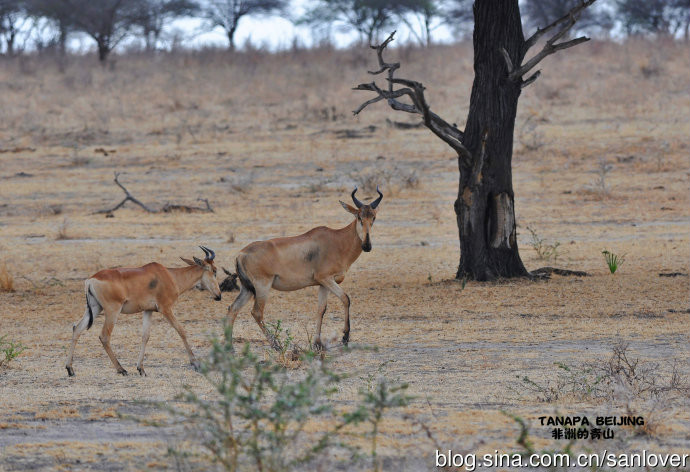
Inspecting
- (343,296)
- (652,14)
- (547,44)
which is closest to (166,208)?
(547,44)

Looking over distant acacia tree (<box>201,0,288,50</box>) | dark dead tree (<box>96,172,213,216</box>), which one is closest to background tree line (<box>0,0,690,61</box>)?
distant acacia tree (<box>201,0,288,50</box>)

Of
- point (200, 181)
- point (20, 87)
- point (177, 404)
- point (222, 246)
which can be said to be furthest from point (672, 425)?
point (20, 87)

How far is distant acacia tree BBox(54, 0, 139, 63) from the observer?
122ft

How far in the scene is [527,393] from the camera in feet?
23.5

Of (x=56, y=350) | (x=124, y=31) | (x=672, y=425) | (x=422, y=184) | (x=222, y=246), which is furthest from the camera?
(x=124, y=31)

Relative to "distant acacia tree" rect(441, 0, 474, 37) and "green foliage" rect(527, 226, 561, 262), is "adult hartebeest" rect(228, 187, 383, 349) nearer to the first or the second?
"green foliage" rect(527, 226, 561, 262)

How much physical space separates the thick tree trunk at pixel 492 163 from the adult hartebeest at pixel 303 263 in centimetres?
259

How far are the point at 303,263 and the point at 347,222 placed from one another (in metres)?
7.10

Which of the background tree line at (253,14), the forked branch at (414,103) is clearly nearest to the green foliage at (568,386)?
the forked branch at (414,103)

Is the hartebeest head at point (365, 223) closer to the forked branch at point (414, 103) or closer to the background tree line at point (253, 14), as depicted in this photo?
the forked branch at point (414, 103)

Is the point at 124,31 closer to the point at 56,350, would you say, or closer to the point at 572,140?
the point at 572,140

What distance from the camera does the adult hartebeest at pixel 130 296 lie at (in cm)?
810

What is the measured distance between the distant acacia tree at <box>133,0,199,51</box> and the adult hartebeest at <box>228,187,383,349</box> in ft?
102

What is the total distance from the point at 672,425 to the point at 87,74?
2946cm
